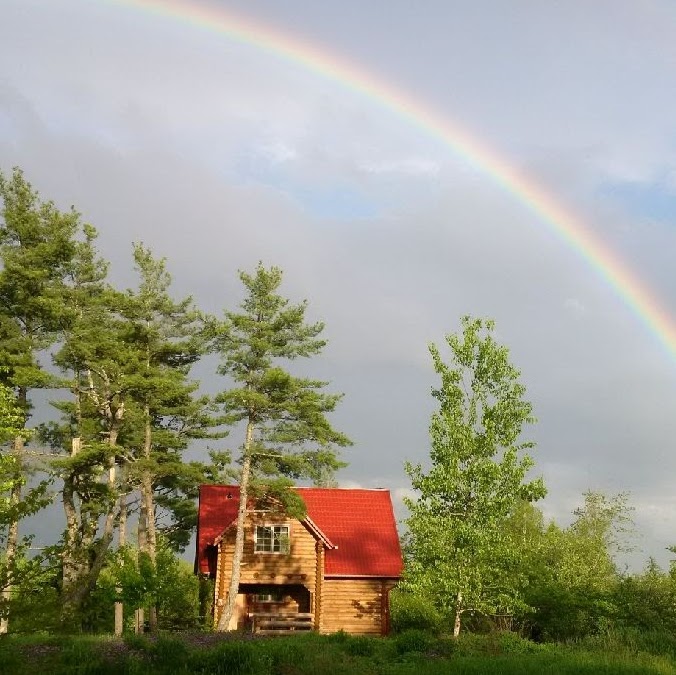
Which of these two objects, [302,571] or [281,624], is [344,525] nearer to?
[302,571]

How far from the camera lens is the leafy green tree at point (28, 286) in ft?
97.2

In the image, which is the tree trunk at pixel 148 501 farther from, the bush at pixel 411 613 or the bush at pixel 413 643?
the bush at pixel 413 643

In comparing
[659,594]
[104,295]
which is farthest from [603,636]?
[104,295]

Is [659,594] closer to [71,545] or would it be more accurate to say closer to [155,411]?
[155,411]

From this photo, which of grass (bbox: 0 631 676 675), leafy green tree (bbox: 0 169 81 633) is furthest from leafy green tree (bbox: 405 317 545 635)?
leafy green tree (bbox: 0 169 81 633)

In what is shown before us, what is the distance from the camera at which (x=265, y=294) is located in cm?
3459

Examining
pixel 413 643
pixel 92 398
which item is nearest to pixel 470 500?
pixel 413 643

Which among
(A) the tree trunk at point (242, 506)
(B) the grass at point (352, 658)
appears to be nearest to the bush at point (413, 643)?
(B) the grass at point (352, 658)

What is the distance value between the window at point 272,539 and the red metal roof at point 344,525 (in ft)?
7.04

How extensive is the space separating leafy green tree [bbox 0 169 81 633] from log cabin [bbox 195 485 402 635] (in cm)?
1195

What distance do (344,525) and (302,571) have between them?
4735 mm

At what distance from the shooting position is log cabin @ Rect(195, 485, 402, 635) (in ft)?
119

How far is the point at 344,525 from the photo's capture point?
40625mm

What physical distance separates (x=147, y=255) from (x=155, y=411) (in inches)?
325
